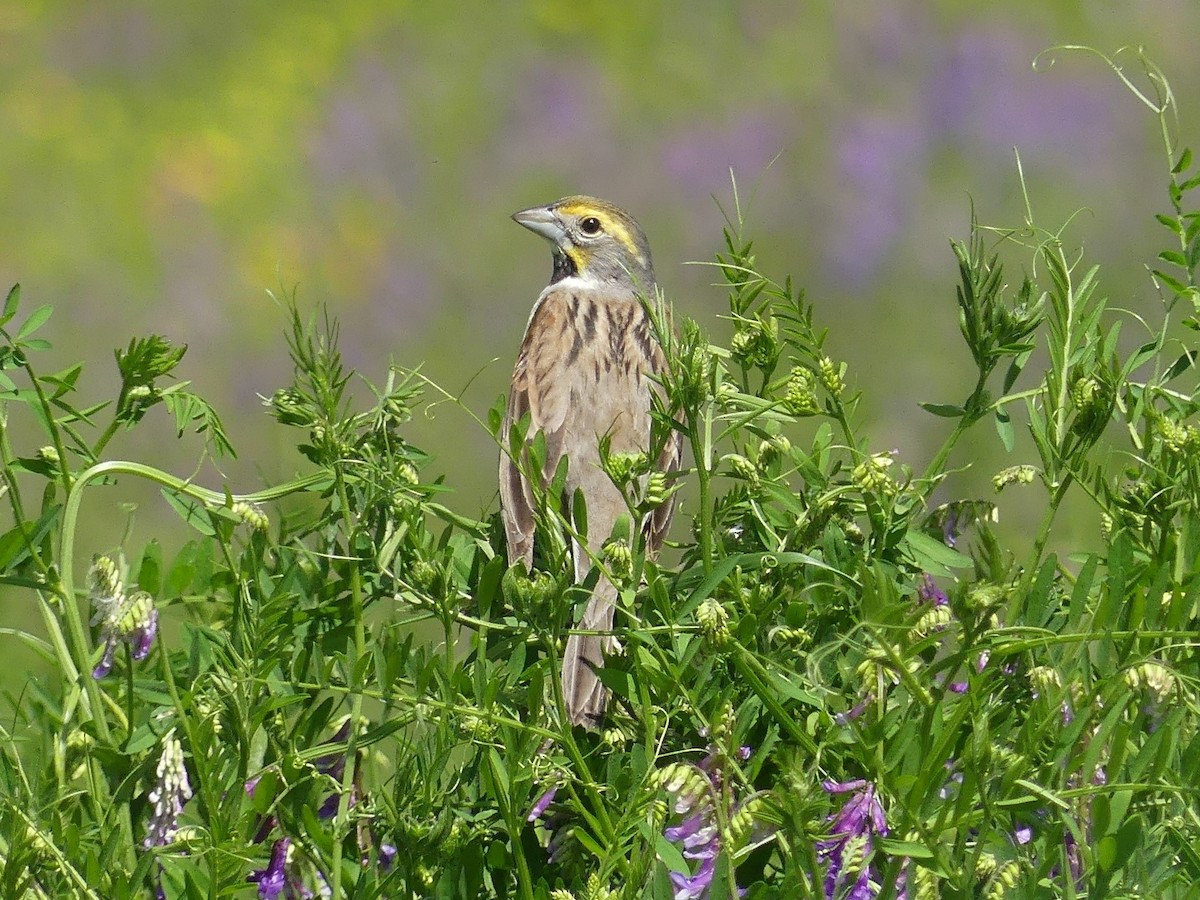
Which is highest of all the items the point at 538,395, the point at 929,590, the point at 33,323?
the point at 33,323

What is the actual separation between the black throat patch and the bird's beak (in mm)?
49

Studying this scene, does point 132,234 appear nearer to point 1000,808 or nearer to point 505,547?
point 505,547

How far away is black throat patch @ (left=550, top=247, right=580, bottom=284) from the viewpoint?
404 cm

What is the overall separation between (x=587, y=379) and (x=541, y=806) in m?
2.01

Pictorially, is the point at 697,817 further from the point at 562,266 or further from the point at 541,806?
the point at 562,266

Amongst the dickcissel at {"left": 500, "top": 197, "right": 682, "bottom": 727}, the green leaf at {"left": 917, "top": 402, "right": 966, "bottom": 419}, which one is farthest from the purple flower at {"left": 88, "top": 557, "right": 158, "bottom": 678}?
the green leaf at {"left": 917, "top": 402, "right": 966, "bottom": 419}

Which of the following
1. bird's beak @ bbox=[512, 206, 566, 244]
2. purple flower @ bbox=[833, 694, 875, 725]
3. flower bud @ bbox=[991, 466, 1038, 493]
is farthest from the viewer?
bird's beak @ bbox=[512, 206, 566, 244]

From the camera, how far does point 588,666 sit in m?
1.30

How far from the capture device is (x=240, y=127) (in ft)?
21.4

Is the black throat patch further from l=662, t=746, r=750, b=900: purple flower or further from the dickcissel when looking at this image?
l=662, t=746, r=750, b=900: purple flower

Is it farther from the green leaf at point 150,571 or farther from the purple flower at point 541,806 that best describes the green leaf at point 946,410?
the green leaf at point 150,571

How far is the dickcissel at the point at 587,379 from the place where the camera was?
2.36 meters

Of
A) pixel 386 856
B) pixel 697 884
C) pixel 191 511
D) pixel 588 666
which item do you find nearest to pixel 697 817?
pixel 697 884

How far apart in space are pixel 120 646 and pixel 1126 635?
0.85 metres
